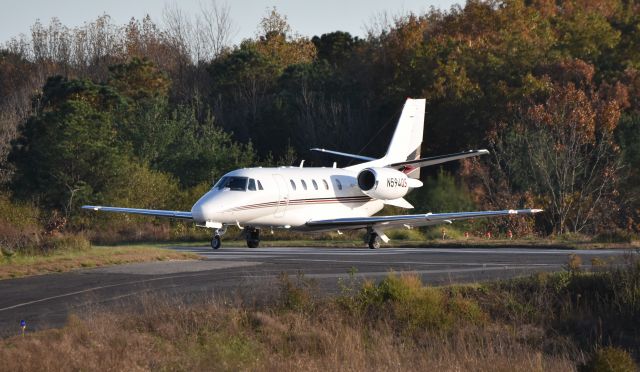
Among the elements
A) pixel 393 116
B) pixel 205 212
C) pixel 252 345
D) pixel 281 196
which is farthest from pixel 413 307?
pixel 393 116

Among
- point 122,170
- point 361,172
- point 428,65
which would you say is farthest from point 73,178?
point 428,65

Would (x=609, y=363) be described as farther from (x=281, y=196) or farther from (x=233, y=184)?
(x=281, y=196)

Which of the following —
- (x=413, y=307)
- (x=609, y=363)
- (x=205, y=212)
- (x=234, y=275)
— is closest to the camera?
(x=609, y=363)

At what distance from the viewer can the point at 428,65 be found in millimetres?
62500

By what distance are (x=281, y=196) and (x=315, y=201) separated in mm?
2077

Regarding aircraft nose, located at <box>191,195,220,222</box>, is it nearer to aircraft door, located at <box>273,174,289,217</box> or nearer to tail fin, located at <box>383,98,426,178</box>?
aircraft door, located at <box>273,174,289,217</box>

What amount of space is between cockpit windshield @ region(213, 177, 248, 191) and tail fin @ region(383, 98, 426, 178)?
9.61 metres

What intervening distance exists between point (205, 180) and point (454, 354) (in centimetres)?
3953

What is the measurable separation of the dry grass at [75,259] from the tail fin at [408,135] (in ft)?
45.9

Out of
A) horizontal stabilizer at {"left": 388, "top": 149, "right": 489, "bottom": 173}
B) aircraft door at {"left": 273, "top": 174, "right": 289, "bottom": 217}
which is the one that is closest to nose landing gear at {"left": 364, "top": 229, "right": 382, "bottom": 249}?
aircraft door at {"left": 273, "top": 174, "right": 289, "bottom": 217}

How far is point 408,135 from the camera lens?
43.8 metres

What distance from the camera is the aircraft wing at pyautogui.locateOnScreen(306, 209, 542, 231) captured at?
34844 mm

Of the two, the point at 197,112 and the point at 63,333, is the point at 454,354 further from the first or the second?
the point at 197,112

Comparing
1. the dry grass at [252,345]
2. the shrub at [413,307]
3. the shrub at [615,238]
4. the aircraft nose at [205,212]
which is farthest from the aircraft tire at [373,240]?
the dry grass at [252,345]
